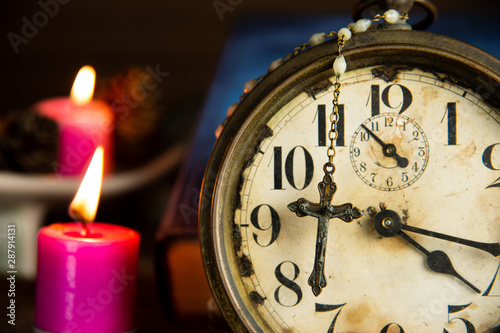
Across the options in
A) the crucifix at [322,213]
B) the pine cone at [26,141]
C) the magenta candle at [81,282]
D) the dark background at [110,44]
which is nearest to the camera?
the crucifix at [322,213]

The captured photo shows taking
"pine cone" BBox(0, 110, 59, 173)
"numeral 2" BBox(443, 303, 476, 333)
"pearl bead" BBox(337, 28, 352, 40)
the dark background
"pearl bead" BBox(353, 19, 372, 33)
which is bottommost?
"numeral 2" BBox(443, 303, 476, 333)

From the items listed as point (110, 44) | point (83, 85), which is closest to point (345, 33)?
point (83, 85)

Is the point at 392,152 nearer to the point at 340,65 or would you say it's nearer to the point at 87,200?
the point at 340,65

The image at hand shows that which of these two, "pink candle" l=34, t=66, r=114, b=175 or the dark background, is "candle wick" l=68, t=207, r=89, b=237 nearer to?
"pink candle" l=34, t=66, r=114, b=175

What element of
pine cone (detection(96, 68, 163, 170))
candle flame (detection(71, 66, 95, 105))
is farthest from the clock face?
pine cone (detection(96, 68, 163, 170))

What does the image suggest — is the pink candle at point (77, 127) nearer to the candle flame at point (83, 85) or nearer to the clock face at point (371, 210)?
the candle flame at point (83, 85)

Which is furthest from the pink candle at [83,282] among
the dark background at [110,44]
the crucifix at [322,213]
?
the dark background at [110,44]
